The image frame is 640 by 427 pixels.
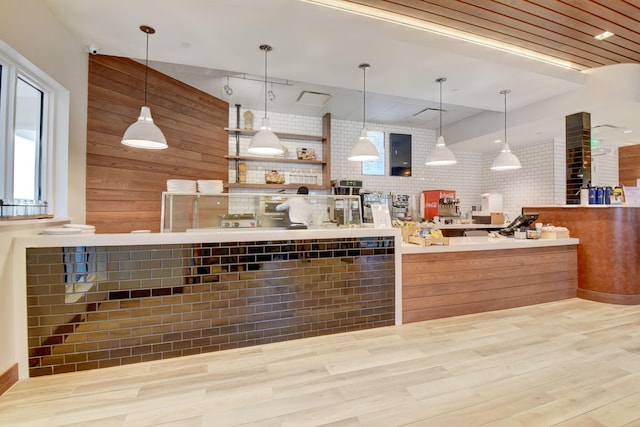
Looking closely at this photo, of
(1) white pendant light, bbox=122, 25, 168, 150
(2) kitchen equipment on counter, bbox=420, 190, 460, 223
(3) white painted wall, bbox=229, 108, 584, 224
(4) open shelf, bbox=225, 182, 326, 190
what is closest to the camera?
(1) white pendant light, bbox=122, 25, 168, 150

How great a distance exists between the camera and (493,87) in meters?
4.36

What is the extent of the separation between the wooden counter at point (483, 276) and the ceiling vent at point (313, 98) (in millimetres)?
3351

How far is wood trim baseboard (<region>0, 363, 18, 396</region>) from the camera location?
6.38ft

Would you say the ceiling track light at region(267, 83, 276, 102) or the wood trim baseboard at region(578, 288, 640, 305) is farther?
the ceiling track light at region(267, 83, 276, 102)

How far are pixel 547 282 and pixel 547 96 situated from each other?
313cm

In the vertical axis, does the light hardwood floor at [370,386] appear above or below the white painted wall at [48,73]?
below

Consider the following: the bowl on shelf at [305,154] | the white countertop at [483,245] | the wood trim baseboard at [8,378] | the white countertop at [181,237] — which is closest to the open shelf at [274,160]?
the bowl on shelf at [305,154]

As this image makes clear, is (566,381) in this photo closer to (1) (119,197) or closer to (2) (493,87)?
(2) (493,87)

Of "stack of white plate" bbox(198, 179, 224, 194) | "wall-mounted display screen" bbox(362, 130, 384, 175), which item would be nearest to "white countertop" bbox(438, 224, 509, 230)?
"wall-mounted display screen" bbox(362, 130, 384, 175)

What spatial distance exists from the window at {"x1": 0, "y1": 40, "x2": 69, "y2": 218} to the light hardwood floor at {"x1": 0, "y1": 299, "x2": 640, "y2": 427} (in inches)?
57.3

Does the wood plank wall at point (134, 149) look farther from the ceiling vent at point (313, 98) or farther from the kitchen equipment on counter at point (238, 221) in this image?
the kitchen equipment on counter at point (238, 221)

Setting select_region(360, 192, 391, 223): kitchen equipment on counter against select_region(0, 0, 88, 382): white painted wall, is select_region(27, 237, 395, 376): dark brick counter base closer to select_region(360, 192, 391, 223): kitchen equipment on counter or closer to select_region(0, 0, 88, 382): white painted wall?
select_region(0, 0, 88, 382): white painted wall

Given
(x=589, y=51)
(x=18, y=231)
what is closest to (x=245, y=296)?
(x=18, y=231)

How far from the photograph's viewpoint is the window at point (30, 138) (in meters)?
2.26
